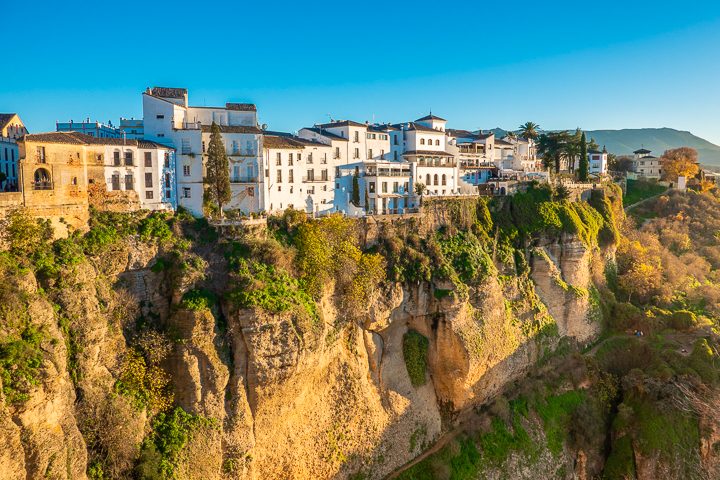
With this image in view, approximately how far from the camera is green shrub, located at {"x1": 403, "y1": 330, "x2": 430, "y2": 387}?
32506 millimetres

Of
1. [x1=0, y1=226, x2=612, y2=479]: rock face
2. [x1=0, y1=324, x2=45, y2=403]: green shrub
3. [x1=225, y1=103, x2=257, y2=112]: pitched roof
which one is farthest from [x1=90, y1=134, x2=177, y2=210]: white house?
[x1=0, y1=324, x2=45, y2=403]: green shrub

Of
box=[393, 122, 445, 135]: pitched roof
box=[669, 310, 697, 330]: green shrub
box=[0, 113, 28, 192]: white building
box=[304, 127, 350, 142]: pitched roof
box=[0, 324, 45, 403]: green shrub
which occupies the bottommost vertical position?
box=[669, 310, 697, 330]: green shrub

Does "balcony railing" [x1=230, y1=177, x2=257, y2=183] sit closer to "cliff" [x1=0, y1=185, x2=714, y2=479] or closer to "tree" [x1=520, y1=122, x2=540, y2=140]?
"cliff" [x1=0, y1=185, x2=714, y2=479]

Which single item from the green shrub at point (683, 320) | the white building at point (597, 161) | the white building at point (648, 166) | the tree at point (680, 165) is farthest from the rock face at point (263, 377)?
the white building at point (648, 166)

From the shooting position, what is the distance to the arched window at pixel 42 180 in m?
24.1

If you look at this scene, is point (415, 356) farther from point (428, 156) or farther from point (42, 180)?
point (42, 180)

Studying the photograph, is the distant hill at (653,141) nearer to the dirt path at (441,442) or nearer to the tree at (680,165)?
the tree at (680,165)

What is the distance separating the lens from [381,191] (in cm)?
3919

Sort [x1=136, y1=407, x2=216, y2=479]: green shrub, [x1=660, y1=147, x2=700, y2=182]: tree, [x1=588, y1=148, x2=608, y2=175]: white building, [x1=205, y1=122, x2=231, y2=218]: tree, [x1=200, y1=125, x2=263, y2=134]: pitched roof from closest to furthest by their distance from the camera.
Result: [x1=136, y1=407, x2=216, y2=479]: green shrub, [x1=205, y1=122, x2=231, y2=218]: tree, [x1=200, y1=125, x2=263, y2=134]: pitched roof, [x1=660, y1=147, x2=700, y2=182]: tree, [x1=588, y1=148, x2=608, y2=175]: white building

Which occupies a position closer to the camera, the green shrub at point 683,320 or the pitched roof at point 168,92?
the pitched roof at point 168,92

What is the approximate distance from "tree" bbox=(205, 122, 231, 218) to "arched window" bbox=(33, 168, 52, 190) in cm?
761

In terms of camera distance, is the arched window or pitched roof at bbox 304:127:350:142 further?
pitched roof at bbox 304:127:350:142

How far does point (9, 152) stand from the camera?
2783cm

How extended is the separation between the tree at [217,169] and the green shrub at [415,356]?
42.6ft
